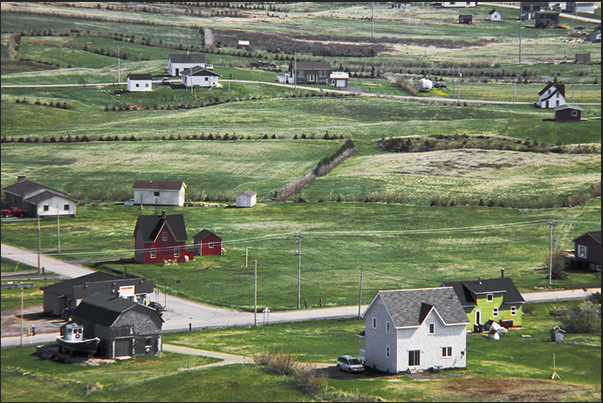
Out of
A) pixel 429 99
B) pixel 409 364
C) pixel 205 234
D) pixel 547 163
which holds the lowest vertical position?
pixel 409 364

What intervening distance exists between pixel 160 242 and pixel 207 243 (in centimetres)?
469

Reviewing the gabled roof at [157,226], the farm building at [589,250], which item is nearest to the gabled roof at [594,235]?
the farm building at [589,250]

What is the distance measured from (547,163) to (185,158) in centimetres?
5026

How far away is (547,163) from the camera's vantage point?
125625mm

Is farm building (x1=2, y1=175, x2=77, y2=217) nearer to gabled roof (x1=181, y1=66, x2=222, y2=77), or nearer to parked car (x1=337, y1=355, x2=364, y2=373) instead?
parked car (x1=337, y1=355, x2=364, y2=373)

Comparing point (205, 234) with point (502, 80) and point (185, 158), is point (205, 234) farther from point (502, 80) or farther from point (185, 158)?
point (502, 80)

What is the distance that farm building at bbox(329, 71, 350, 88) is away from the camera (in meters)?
180

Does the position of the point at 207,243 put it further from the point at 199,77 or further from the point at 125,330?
the point at 199,77

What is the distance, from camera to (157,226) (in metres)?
90.1

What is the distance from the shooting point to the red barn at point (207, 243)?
3558 inches

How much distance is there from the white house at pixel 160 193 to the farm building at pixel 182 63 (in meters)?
68.5

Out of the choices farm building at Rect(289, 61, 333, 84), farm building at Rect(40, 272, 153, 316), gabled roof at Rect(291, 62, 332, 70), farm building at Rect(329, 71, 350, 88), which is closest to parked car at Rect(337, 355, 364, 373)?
farm building at Rect(40, 272, 153, 316)

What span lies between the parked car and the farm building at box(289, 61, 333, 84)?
12482 cm

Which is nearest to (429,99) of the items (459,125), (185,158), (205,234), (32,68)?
(459,125)
